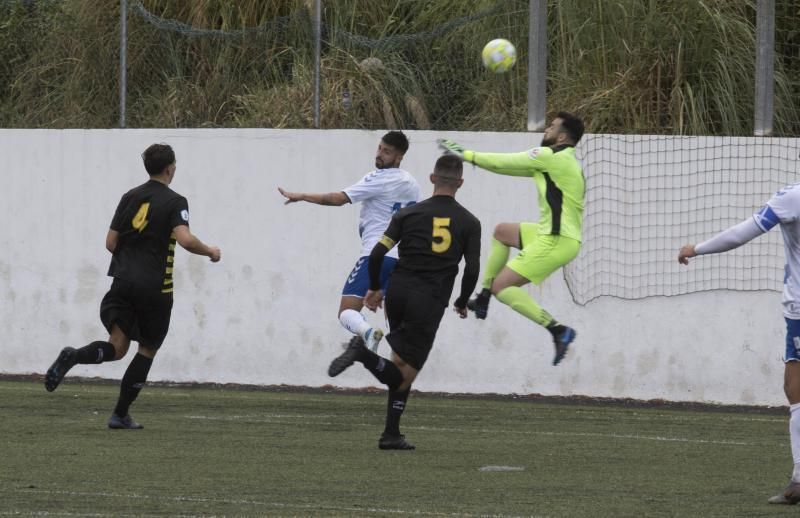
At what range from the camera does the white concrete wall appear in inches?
575

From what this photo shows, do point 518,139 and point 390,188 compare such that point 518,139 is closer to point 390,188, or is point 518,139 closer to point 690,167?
point 690,167

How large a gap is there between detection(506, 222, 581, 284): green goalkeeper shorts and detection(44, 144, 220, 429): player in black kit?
91.5 inches

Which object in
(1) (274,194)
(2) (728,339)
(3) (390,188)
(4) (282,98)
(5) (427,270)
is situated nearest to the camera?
(5) (427,270)

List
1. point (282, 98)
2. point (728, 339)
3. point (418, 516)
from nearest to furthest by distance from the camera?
point (418, 516), point (728, 339), point (282, 98)

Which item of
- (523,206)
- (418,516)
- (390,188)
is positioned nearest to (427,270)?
(390,188)

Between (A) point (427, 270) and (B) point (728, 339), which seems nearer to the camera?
(A) point (427, 270)

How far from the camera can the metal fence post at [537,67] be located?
15430 mm

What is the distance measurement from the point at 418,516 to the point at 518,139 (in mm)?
8212

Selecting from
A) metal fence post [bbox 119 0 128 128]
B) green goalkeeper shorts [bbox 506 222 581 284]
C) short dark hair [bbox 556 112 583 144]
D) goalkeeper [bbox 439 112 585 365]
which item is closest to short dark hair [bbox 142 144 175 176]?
goalkeeper [bbox 439 112 585 365]

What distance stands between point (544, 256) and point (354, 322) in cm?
148

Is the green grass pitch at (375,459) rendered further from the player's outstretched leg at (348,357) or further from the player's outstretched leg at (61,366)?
the player's outstretched leg at (348,357)

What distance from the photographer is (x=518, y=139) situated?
1510 centimetres

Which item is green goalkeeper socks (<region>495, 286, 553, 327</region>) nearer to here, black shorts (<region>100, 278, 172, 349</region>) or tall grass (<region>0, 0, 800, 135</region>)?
black shorts (<region>100, 278, 172, 349</region>)

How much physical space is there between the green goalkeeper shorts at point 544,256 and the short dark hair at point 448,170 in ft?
4.09
